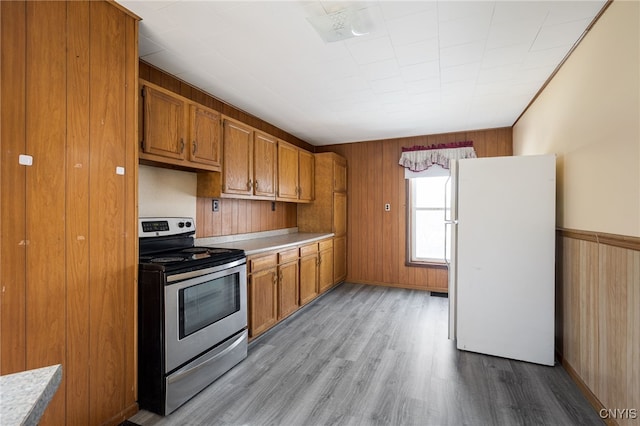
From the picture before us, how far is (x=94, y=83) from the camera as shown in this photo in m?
1.61

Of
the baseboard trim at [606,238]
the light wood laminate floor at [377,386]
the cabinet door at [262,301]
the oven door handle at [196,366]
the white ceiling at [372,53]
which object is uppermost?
the white ceiling at [372,53]

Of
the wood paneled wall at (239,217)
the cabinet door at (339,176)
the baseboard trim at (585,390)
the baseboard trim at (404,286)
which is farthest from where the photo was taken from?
the cabinet door at (339,176)

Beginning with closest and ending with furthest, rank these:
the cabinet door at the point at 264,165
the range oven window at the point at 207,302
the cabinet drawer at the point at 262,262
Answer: the range oven window at the point at 207,302
the cabinet drawer at the point at 262,262
the cabinet door at the point at 264,165

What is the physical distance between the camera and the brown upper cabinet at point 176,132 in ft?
6.77

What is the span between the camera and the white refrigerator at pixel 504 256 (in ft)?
7.87

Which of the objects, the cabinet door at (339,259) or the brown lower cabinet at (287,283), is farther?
the cabinet door at (339,259)

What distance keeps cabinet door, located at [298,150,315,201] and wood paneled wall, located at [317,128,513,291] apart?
859 mm

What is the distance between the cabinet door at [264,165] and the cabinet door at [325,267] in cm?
115

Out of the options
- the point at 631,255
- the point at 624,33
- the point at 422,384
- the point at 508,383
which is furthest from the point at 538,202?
the point at 422,384

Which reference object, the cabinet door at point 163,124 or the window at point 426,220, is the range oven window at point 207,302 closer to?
the cabinet door at point 163,124

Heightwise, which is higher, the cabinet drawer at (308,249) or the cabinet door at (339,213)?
the cabinet door at (339,213)

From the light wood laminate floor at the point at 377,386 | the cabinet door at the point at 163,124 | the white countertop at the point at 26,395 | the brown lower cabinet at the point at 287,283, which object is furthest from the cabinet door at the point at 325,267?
the white countertop at the point at 26,395

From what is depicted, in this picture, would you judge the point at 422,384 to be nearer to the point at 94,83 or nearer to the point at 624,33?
the point at 624,33

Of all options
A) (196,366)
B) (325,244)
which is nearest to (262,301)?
(196,366)
